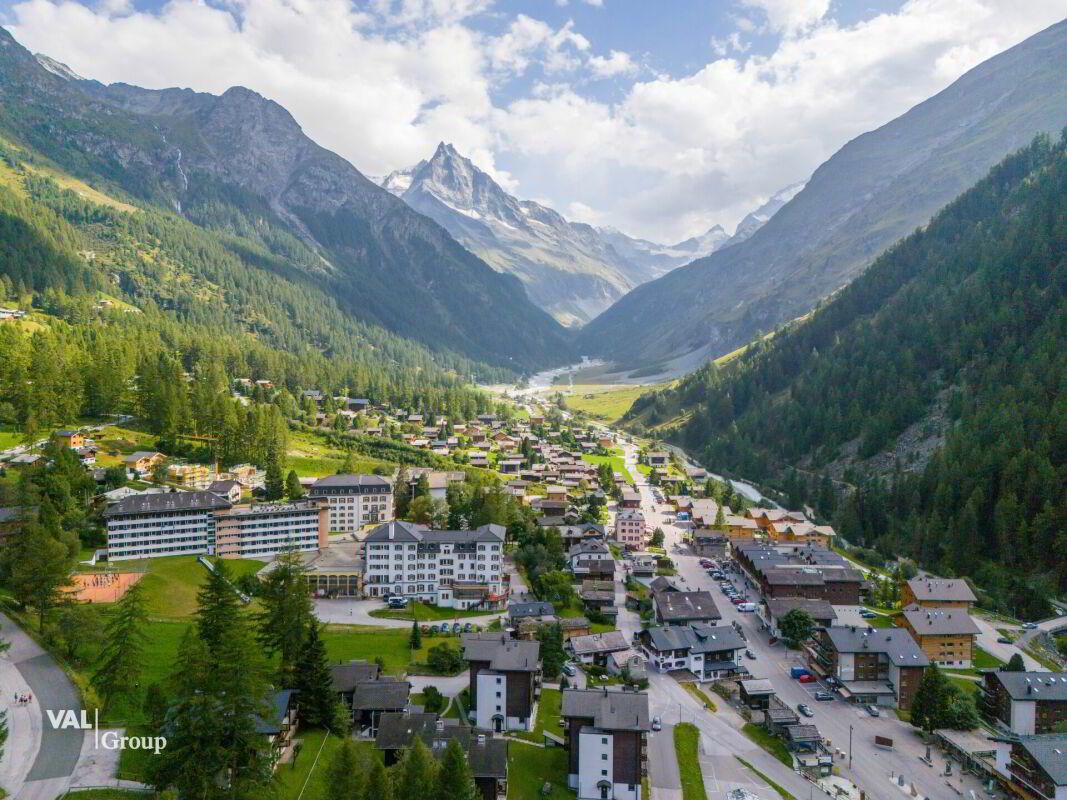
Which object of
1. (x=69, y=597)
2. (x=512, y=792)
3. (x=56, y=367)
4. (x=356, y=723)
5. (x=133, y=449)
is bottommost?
(x=512, y=792)

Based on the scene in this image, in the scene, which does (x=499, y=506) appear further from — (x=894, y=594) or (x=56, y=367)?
(x=56, y=367)

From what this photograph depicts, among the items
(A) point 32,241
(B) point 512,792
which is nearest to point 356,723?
(B) point 512,792

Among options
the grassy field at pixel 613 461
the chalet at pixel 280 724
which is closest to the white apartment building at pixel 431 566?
the chalet at pixel 280 724

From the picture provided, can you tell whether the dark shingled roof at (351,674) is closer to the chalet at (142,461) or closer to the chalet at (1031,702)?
the chalet at (1031,702)

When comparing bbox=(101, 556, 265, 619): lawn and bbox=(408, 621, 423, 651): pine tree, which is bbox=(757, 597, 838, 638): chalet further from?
bbox=(101, 556, 265, 619): lawn

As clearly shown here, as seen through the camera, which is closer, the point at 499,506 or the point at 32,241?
the point at 499,506
